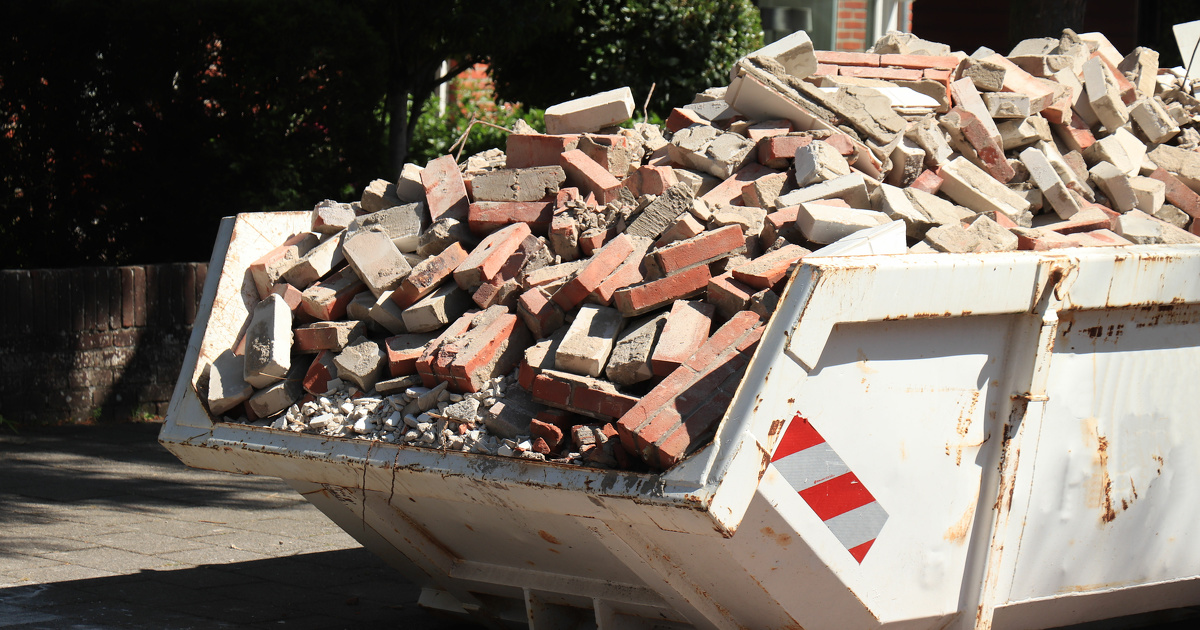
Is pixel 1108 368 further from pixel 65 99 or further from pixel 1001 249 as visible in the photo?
pixel 65 99

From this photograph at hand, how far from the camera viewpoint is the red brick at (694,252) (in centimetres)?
308

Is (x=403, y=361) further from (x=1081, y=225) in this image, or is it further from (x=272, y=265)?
(x=1081, y=225)

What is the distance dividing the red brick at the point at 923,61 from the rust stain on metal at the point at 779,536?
2.47m

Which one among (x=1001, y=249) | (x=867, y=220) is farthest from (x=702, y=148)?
(x=1001, y=249)

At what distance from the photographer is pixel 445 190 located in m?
3.78

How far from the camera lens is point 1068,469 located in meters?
2.95

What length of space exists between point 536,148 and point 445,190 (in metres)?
0.33

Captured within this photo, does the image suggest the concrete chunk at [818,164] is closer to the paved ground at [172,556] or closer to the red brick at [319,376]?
the red brick at [319,376]

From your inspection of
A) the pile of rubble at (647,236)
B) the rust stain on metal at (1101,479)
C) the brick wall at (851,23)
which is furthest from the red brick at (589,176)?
the brick wall at (851,23)

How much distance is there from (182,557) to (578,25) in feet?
23.5

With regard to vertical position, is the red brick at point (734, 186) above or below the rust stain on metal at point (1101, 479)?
above

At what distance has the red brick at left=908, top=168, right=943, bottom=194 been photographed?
3.61 meters

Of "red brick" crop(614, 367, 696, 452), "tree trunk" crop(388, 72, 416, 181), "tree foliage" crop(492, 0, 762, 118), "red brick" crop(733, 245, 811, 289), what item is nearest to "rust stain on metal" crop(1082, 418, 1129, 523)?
"red brick" crop(733, 245, 811, 289)

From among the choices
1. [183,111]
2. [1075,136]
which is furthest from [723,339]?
[183,111]
